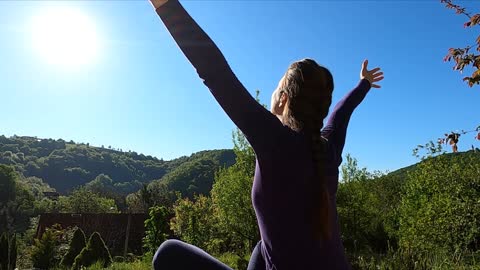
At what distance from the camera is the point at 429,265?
16.8 feet

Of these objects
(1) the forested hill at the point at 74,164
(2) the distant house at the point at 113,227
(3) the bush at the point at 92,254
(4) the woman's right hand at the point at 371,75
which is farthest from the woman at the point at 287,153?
(1) the forested hill at the point at 74,164

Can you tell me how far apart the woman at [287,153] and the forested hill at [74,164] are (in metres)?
91.0

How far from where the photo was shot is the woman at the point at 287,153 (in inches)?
43.1

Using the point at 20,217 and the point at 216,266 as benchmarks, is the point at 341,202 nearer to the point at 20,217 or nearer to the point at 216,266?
the point at 216,266

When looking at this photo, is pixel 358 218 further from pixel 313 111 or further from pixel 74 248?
pixel 313 111

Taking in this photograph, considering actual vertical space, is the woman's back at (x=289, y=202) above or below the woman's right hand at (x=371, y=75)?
below

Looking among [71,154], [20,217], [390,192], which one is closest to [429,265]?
[390,192]

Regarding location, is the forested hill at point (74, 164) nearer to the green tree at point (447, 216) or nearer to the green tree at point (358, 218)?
the green tree at point (358, 218)

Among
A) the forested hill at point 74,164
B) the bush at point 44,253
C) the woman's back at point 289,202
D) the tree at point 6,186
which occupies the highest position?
the forested hill at point 74,164

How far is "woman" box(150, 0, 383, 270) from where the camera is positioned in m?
1.09

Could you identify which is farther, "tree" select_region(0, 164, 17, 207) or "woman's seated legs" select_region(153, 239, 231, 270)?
"tree" select_region(0, 164, 17, 207)

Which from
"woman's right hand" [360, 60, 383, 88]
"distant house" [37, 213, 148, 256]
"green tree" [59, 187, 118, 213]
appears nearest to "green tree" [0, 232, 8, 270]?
"woman's right hand" [360, 60, 383, 88]

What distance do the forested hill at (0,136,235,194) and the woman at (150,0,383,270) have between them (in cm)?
9097

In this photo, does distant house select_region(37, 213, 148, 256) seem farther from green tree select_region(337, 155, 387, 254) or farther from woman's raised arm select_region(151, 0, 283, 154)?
woman's raised arm select_region(151, 0, 283, 154)
